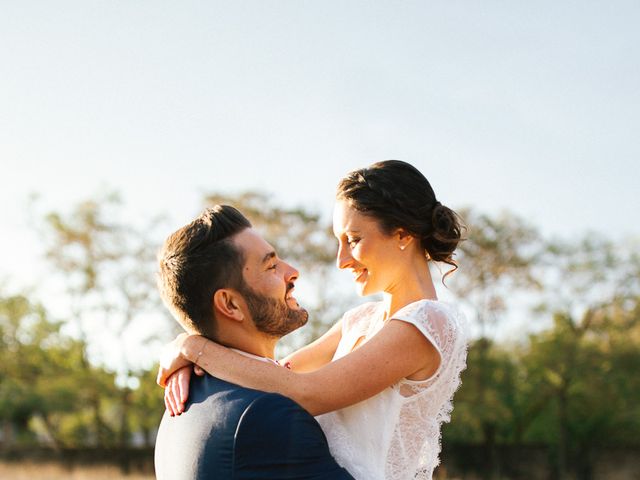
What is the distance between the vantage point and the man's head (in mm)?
3018

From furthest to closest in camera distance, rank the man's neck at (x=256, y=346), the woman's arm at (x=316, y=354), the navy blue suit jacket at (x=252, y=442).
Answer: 1. the woman's arm at (x=316, y=354)
2. the man's neck at (x=256, y=346)
3. the navy blue suit jacket at (x=252, y=442)

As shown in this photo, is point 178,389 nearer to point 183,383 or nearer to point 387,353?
point 183,383

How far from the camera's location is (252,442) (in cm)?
254

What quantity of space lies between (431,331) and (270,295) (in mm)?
595

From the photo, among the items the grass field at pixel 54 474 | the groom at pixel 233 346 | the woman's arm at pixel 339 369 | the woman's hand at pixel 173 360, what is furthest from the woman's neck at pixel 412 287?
the grass field at pixel 54 474

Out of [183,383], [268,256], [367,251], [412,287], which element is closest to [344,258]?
[367,251]

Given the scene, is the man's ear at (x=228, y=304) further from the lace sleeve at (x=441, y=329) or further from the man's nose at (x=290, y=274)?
the lace sleeve at (x=441, y=329)

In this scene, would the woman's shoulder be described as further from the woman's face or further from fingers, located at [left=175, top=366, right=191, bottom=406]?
fingers, located at [left=175, top=366, right=191, bottom=406]

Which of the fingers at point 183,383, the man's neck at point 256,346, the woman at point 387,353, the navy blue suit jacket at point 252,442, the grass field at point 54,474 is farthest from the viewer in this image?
the grass field at point 54,474

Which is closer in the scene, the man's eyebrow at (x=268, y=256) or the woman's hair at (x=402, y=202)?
the man's eyebrow at (x=268, y=256)

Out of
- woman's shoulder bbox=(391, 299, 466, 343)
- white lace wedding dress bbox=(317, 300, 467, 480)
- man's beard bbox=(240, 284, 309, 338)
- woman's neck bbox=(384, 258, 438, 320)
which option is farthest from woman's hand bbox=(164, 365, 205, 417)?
woman's neck bbox=(384, 258, 438, 320)

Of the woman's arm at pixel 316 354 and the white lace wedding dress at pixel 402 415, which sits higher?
the woman's arm at pixel 316 354

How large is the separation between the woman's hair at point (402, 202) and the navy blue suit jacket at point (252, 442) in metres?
1.05

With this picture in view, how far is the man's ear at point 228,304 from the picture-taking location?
3025 mm
